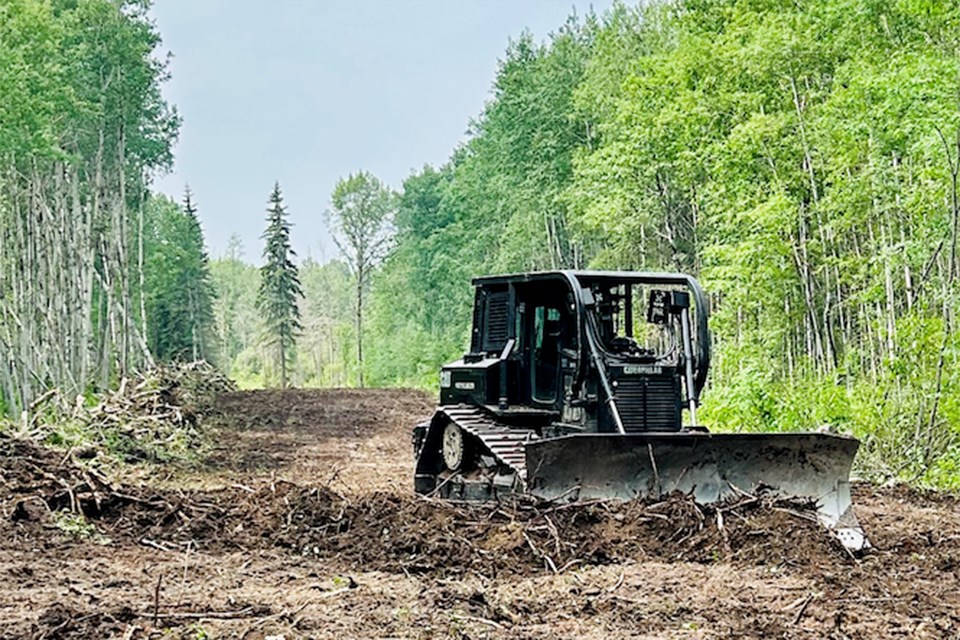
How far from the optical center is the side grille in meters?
8.88

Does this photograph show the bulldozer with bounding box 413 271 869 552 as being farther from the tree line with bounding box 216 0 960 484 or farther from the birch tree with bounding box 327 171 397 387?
the birch tree with bounding box 327 171 397 387

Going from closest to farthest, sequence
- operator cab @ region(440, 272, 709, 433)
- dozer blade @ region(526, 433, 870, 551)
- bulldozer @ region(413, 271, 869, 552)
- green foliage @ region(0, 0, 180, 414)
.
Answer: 1. dozer blade @ region(526, 433, 870, 551)
2. bulldozer @ region(413, 271, 869, 552)
3. operator cab @ region(440, 272, 709, 433)
4. green foliage @ region(0, 0, 180, 414)

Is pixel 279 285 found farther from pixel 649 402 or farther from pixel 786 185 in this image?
pixel 649 402

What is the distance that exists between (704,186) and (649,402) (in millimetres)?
14300

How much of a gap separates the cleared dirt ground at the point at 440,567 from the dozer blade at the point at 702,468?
0.74ft

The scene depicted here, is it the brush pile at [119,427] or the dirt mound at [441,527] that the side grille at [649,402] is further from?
the brush pile at [119,427]

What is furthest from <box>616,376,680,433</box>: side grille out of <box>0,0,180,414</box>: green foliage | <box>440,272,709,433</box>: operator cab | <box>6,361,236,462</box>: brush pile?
<box>0,0,180,414</box>: green foliage

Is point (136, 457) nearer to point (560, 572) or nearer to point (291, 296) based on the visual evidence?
point (560, 572)

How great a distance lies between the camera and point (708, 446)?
827 centimetres

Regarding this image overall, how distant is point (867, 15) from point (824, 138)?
249 centimetres

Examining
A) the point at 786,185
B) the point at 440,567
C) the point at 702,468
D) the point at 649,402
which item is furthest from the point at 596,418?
the point at 786,185

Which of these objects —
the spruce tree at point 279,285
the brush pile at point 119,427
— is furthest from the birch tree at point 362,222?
the brush pile at point 119,427

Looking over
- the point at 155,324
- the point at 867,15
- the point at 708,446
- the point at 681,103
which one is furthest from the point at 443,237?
the point at 708,446

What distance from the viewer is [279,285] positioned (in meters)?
58.0
